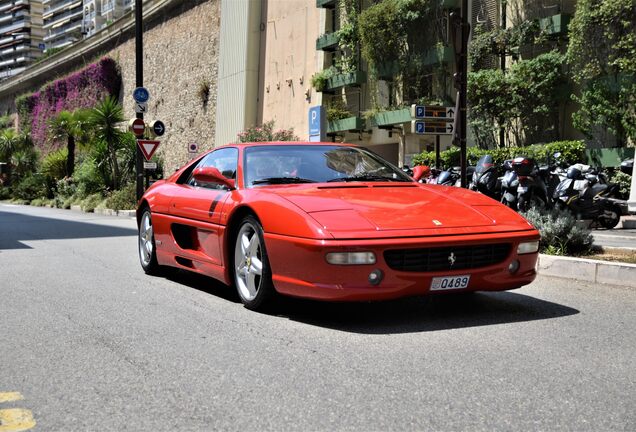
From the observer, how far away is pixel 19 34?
413ft

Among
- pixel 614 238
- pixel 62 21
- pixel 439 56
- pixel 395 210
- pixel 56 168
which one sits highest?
pixel 62 21

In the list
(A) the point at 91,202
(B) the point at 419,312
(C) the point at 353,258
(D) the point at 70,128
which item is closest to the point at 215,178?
(C) the point at 353,258

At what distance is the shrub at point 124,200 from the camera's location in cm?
2495

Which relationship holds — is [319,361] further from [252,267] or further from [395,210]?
[252,267]

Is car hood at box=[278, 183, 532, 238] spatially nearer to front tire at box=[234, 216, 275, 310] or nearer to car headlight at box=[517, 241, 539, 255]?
car headlight at box=[517, 241, 539, 255]

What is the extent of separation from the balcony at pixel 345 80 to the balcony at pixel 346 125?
1.55 metres

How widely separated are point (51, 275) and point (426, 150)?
21489 millimetres

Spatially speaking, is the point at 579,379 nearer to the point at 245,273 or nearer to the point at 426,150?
the point at 245,273

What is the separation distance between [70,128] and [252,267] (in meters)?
30.3

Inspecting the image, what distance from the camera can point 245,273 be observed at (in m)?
5.49

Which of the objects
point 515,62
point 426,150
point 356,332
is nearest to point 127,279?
point 356,332

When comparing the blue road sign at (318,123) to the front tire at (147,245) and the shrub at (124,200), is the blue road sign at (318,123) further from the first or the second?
the front tire at (147,245)

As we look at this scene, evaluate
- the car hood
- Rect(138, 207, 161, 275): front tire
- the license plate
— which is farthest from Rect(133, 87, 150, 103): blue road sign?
the license plate

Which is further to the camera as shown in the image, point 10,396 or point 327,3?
point 327,3
